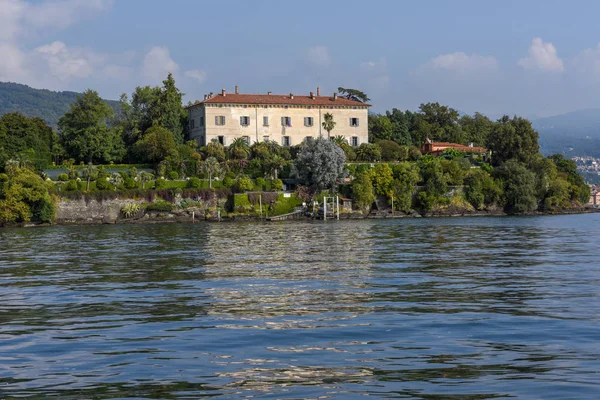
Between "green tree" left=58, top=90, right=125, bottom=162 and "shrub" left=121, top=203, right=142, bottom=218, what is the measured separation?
1470 cm

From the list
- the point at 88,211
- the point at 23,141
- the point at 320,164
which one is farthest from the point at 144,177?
the point at 320,164

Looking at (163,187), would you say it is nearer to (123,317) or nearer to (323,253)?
(323,253)

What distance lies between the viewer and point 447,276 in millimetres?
22797

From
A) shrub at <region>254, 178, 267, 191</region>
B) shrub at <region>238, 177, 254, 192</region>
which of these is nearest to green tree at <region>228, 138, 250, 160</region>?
shrub at <region>254, 178, 267, 191</region>

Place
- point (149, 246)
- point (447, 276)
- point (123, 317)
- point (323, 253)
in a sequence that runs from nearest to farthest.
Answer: point (123, 317), point (447, 276), point (323, 253), point (149, 246)

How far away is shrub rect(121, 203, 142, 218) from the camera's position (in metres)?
75.9

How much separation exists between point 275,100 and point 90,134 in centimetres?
2303

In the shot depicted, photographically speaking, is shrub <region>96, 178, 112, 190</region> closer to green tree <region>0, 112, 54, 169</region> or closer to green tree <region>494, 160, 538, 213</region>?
green tree <region>0, 112, 54, 169</region>

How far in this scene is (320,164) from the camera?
80.3 m

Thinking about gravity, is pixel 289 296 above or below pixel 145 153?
below

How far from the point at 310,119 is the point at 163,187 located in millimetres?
25481

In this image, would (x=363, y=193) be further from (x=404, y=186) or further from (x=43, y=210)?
(x=43, y=210)

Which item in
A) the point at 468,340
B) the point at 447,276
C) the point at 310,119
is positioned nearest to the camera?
the point at 468,340

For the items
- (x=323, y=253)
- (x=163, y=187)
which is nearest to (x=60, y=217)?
(x=163, y=187)
